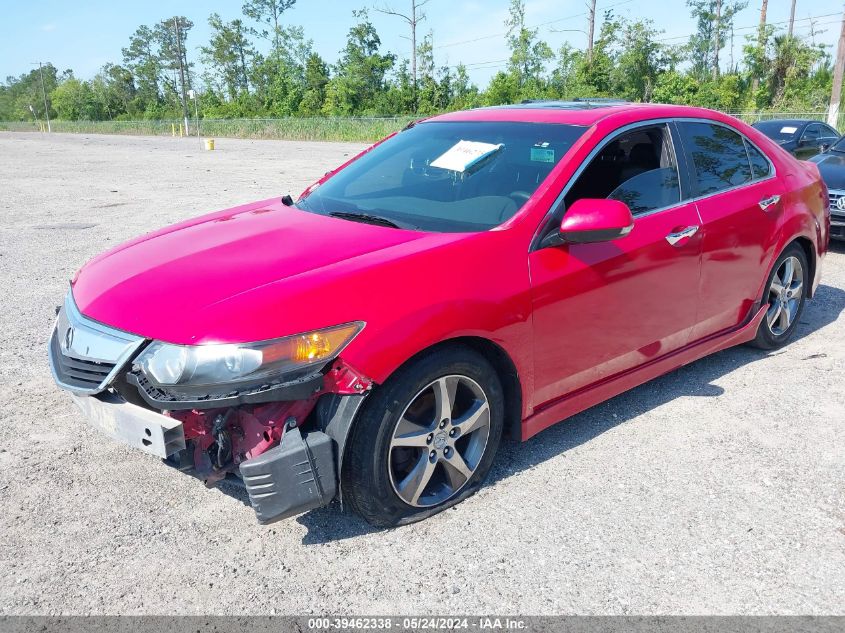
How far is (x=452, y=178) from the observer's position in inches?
140

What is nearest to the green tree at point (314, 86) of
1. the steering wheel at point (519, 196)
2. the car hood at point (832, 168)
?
the car hood at point (832, 168)

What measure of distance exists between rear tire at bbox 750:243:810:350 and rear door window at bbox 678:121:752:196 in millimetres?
705

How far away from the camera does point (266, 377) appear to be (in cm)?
243

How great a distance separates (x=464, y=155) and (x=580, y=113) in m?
0.65

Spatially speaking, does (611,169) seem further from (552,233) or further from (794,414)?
(794,414)

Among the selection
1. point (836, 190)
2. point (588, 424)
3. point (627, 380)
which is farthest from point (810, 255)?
point (836, 190)

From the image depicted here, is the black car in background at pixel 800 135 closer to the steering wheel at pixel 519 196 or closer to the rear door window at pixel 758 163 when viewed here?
the rear door window at pixel 758 163

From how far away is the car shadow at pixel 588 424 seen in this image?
9.77 ft

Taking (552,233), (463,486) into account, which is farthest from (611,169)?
(463,486)

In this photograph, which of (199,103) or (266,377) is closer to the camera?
(266,377)

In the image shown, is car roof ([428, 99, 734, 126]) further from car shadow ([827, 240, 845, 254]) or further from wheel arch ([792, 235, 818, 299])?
car shadow ([827, 240, 845, 254])

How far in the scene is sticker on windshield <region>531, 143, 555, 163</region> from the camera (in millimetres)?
3402

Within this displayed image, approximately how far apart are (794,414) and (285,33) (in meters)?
77.7

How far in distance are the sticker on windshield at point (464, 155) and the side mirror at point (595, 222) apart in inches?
26.5
